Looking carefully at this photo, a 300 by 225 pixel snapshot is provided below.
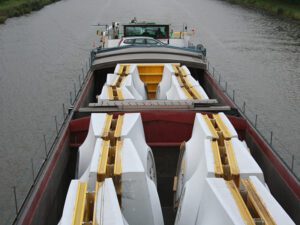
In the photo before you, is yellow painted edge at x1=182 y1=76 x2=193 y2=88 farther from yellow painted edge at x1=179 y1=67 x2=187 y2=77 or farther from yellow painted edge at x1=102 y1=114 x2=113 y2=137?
yellow painted edge at x1=102 y1=114 x2=113 y2=137

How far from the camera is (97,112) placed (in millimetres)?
7211

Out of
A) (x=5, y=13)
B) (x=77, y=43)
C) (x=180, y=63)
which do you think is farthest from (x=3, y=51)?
(x=180, y=63)

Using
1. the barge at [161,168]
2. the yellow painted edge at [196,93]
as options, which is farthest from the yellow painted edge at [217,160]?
the yellow painted edge at [196,93]

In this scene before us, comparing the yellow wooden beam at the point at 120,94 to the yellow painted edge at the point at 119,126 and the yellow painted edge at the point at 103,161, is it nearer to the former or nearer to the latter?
the yellow painted edge at the point at 119,126

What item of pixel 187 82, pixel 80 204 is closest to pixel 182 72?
pixel 187 82

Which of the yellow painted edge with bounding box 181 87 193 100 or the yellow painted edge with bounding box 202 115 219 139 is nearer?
the yellow painted edge with bounding box 202 115 219 139

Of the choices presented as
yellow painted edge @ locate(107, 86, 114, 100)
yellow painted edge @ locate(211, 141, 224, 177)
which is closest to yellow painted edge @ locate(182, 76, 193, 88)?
yellow painted edge @ locate(107, 86, 114, 100)

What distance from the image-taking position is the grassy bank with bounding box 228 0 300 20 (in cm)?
4288

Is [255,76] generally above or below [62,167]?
below

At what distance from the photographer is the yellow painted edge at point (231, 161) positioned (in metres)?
4.91

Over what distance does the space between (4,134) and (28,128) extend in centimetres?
79

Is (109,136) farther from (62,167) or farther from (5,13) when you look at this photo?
(5,13)

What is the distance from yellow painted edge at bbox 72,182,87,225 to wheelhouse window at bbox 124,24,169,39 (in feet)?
36.2

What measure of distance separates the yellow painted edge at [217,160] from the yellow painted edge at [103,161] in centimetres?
116
